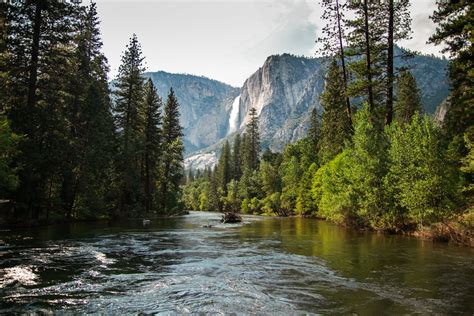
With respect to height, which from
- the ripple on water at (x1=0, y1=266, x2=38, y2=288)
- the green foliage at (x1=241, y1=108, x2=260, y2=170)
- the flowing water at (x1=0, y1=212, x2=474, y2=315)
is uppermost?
the green foliage at (x1=241, y1=108, x2=260, y2=170)

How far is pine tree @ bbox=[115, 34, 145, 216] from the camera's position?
42.1 m

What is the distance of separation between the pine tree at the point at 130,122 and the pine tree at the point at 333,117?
23.7 meters

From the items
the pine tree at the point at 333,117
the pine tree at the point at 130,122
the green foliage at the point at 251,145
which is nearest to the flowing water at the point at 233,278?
the pine tree at the point at 130,122

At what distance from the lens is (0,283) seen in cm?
1012

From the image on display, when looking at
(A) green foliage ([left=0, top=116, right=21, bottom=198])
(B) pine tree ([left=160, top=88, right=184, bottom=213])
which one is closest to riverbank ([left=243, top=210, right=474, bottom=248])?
(A) green foliage ([left=0, top=116, right=21, bottom=198])

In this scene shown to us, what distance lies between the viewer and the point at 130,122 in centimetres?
4622

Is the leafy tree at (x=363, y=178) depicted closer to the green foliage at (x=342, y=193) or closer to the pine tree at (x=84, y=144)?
the green foliage at (x=342, y=193)

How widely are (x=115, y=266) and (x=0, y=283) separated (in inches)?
148

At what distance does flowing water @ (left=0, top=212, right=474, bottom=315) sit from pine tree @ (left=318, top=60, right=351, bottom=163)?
29355 mm

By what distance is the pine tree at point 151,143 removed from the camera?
49750mm

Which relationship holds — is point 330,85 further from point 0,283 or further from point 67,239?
point 0,283

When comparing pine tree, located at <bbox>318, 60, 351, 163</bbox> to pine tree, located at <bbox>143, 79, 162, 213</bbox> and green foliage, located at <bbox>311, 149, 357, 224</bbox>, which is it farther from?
pine tree, located at <bbox>143, 79, 162, 213</bbox>

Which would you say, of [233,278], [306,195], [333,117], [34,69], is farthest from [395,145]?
[306,195]

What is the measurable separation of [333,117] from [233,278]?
143 ft
